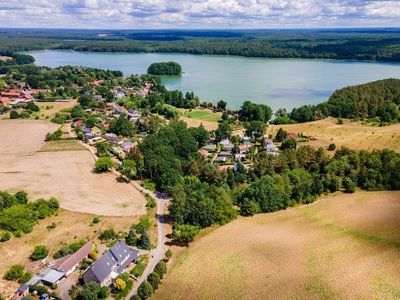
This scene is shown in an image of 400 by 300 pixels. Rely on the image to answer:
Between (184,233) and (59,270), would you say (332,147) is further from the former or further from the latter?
(59,270)

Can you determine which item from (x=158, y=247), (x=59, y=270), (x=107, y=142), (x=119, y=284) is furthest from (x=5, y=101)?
(x=119, y=284)

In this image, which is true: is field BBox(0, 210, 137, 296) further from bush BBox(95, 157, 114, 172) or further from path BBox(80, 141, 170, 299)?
bush BBox(95, 157, 114, 172)

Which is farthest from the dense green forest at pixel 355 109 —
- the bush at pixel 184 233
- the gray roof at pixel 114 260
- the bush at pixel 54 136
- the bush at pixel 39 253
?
the bush at pixel 39 253

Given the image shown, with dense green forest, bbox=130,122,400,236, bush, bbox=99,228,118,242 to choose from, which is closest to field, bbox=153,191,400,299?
dense green forest, bbox=130,122,400,236

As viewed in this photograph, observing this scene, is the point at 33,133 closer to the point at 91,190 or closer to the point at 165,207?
the point at 91,190

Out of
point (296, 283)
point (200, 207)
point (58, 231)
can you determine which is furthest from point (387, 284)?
point (58, 231)

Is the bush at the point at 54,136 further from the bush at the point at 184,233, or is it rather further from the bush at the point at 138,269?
the bush at the point at 138,269
